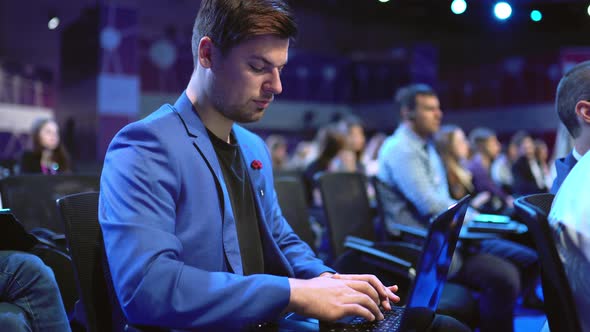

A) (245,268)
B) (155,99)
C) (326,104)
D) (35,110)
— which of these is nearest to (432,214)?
(245,268)

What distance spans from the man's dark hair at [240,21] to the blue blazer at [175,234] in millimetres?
207

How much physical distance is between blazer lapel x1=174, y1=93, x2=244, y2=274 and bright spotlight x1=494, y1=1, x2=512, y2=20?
284 cm

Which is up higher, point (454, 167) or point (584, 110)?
point (584, 110)

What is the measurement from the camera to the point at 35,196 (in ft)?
8.85

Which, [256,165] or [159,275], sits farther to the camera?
[256,165]

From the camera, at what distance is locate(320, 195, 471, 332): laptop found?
110 cm

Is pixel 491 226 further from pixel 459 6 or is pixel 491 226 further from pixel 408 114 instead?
pixel 459 6

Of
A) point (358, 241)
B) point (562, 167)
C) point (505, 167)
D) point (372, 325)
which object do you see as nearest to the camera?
point (372, 325)

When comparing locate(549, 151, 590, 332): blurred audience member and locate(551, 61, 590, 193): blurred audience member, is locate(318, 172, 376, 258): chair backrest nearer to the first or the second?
locate(551, 61, 590, 193): blurred audience member

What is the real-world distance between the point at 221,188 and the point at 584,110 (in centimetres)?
114

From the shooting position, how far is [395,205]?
3.33 metres

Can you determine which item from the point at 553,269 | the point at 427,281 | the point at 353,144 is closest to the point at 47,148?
the point at 353,144

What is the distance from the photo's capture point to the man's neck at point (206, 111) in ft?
4.91

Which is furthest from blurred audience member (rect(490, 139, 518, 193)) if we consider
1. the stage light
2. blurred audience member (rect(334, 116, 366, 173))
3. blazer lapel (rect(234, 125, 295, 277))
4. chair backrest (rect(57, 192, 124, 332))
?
chair backrest (rect(57, 192, 124, 332))
